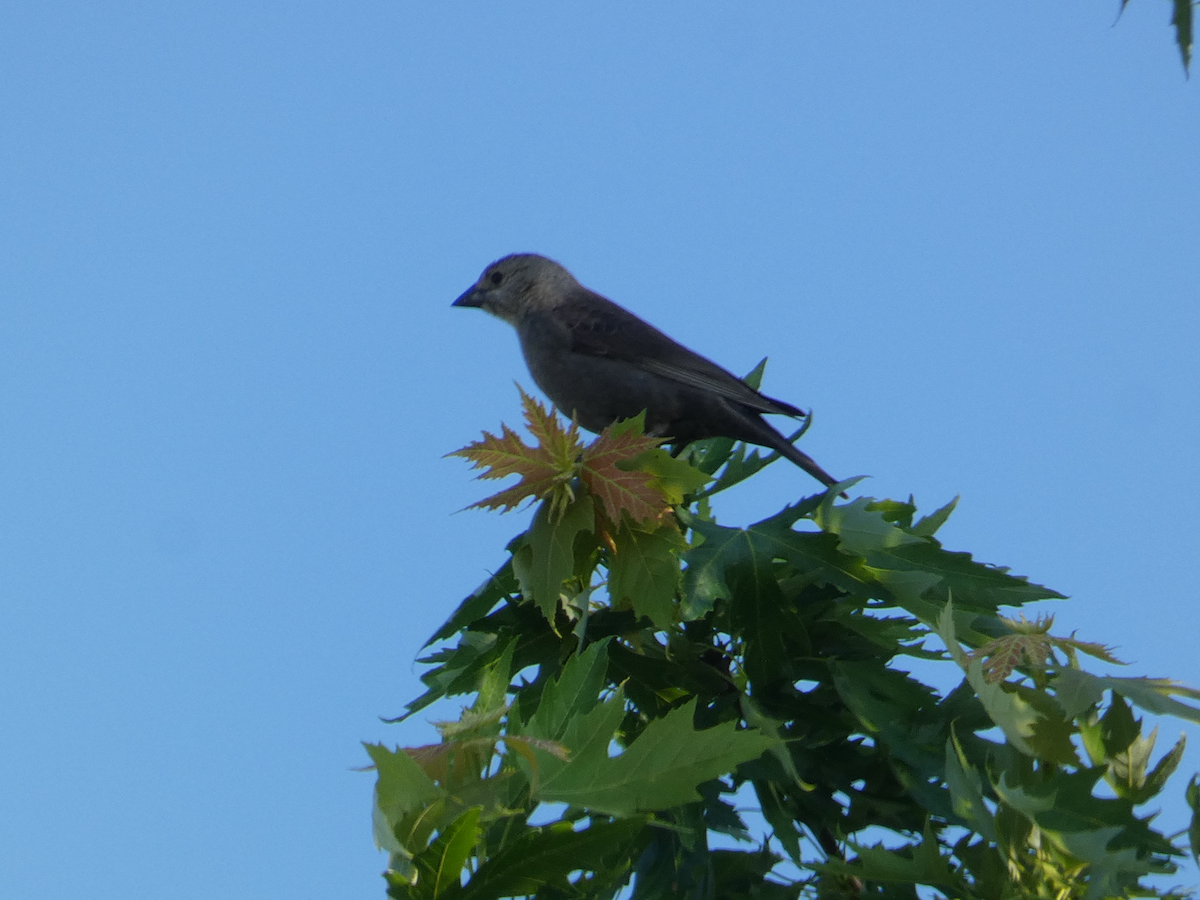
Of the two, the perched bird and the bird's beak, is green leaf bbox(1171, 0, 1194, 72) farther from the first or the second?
the bird's beak

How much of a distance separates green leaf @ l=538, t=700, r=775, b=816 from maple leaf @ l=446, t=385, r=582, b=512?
70cm

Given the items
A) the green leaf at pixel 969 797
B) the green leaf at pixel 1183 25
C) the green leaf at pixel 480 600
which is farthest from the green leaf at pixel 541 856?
the green leaf at pixel 1183 25

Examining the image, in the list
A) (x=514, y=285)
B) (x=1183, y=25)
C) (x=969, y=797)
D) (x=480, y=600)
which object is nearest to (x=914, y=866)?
(x=969, y=797)

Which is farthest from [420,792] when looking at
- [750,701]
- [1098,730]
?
[1098,730]

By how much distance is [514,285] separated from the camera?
7.41 m

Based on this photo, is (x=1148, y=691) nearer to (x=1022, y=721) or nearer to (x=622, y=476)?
(x=1022, y=721)

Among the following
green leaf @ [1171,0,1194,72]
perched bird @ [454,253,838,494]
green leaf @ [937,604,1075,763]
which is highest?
perched bird @ [454,253,838,494]

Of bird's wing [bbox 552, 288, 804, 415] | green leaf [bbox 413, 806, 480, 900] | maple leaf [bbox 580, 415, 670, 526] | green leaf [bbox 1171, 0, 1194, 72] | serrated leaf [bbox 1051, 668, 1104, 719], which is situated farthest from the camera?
bird's wing [bbox 552, 288, 804, 415]

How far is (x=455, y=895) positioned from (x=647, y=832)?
0.79 m

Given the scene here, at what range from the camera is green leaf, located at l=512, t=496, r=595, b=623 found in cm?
247

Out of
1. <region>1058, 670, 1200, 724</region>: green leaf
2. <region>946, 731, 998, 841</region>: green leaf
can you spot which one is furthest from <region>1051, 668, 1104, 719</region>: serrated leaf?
Result: <region>946, 731, 998, 841</region>: green leaf

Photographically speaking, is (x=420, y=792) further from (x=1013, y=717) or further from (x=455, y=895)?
(x=1013, y=717)

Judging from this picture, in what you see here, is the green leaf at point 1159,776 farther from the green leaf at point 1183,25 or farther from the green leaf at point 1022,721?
the green leaf at point 1183,25

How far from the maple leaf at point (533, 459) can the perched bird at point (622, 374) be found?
301cm
